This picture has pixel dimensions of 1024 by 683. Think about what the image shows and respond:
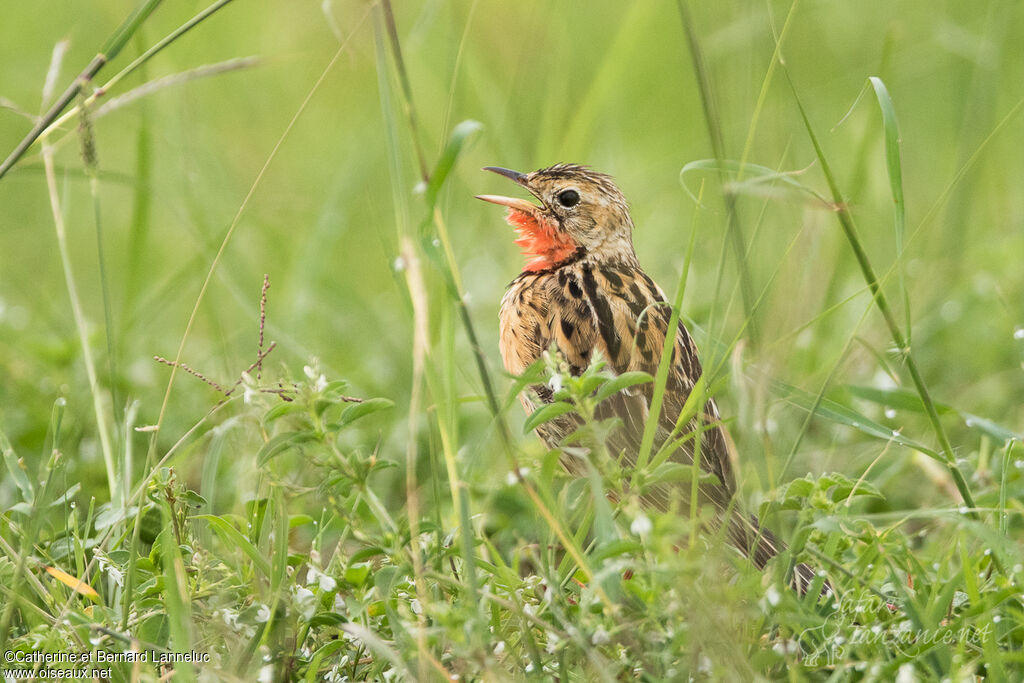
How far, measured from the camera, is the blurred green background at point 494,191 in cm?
455

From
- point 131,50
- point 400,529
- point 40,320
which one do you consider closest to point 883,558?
point 400,529

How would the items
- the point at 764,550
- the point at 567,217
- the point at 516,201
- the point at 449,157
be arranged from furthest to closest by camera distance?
the point at 567,217
the point at 516,201
the point at 764,550
the point at 449,157

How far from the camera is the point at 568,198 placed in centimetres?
514

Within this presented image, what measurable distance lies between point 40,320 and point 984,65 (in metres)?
5.14

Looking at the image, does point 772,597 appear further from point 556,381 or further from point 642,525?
point 556,381

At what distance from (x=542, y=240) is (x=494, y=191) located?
2311mm

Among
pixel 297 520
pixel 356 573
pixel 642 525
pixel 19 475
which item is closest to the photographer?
pixel 642 525

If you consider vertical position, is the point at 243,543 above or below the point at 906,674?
above

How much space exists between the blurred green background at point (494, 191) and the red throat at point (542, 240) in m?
0.56

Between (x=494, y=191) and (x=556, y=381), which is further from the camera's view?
(x=494, y=191)

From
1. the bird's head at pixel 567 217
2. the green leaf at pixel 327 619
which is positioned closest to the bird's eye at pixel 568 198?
the bird's head at pixel 567 217

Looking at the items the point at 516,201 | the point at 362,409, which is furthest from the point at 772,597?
the point at 516,201

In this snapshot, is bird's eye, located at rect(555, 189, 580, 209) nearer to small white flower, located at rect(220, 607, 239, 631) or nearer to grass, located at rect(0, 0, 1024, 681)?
grass, located at rect(0, 0, 1024, 681)

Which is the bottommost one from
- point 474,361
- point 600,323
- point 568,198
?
point 474,361
